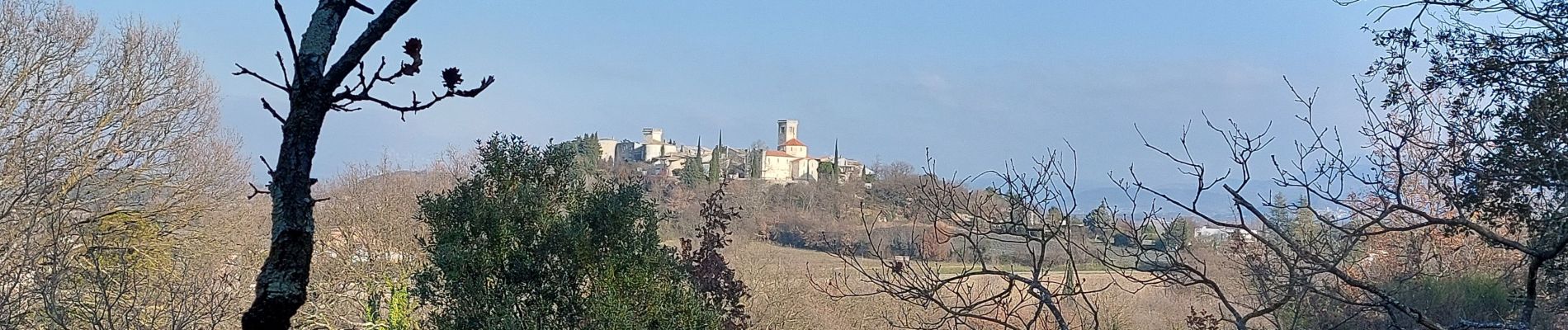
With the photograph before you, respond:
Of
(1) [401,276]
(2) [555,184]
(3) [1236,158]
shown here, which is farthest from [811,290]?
(3) [1236,158]

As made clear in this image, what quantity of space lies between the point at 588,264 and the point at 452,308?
1.81ft

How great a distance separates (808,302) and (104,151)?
273 inches

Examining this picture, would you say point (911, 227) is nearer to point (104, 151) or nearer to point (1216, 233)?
point (1216, 233)

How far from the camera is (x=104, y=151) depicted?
9422 millimetres

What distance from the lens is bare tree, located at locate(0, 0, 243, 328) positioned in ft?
25.5

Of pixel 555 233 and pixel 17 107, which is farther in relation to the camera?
pixel 17 107

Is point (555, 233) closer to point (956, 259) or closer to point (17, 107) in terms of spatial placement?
point (956, 259)

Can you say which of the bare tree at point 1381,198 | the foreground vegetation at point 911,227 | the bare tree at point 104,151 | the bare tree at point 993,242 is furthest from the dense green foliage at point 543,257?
the bare tree at point 104,151

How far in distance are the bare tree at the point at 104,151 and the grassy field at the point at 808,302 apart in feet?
17.1

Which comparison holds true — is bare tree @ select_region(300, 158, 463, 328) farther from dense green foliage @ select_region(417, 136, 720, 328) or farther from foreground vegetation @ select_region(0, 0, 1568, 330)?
dense green foliage @ select_region(417, 136, 720, 328)

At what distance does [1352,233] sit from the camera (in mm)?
2918

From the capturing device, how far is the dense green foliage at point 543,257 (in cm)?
399

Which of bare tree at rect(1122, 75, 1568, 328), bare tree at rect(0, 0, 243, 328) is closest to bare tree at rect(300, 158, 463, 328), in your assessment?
bare tree at rect(0, 0, 243, 328)

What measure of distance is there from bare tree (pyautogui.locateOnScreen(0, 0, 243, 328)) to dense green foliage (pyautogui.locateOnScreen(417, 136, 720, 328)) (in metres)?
4.15
